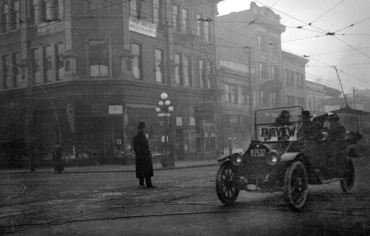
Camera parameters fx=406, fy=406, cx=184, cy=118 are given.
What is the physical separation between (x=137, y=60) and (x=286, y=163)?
71.0 ft

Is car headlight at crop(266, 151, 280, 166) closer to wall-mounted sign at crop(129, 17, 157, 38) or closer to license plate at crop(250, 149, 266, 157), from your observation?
license plate at crop(250, 149, 266, 157)

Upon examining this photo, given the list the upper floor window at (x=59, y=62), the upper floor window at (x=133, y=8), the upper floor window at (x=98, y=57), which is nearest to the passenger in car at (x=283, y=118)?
the upper floor window at (x=98, y=57)

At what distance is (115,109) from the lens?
84.0ft

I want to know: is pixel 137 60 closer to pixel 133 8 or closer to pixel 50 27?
pixel 133 8

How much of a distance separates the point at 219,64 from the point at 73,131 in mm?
15522

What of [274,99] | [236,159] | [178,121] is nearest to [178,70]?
[178,121]

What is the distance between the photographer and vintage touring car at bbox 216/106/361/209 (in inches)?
279

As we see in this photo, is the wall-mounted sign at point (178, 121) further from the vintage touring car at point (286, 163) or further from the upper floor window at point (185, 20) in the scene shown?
the vintage touring car at point (286, 163)

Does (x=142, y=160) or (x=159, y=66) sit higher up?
(x=159, y=66)

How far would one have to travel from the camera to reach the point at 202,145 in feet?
108

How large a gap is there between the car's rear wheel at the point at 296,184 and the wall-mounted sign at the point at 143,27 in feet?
69.2

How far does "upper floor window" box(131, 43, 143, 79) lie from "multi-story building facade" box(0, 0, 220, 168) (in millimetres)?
67

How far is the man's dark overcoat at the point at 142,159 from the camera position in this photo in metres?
11.1

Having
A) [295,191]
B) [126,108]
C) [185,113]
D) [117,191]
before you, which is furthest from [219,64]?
[295,191]
